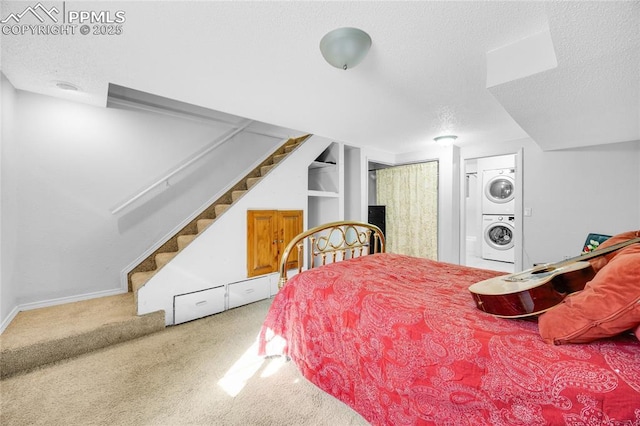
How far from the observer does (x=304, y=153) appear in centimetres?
367

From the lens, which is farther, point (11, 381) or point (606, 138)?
point (606, 138)

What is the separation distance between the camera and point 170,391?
1.60m

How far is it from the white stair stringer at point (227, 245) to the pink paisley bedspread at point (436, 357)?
1382 millimetres

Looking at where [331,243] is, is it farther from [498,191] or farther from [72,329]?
[498,191]

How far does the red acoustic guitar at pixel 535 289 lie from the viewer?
39.6 inches

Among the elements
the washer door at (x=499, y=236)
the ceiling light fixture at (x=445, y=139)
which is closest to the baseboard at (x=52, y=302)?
the ceiling light fixture at (x=445, y=139)

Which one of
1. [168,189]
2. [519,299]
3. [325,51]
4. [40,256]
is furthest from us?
[168,189]

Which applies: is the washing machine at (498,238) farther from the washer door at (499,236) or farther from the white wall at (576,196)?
the white wall at (576,196)

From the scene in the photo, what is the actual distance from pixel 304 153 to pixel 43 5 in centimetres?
266

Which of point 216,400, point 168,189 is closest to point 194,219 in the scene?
point 168,189

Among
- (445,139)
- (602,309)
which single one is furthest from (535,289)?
(445,139)

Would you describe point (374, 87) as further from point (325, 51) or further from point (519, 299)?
point (519, 299)

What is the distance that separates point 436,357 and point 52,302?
358cm

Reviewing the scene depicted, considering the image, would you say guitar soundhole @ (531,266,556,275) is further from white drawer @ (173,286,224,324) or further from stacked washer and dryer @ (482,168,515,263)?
stacked washer and dryer @ (482,168,515,263)
